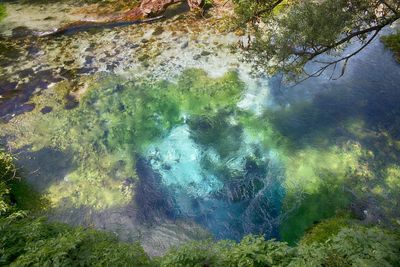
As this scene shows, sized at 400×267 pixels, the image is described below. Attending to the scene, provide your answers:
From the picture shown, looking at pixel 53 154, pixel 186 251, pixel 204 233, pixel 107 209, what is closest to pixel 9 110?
pixel 53 154

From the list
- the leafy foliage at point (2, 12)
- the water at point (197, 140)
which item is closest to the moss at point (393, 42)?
the water at point (197, 140)

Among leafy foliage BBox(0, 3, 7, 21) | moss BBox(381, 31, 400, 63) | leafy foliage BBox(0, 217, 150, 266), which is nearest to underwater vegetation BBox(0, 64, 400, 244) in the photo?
leafy foliage BBox(0, 217, 150, 266)

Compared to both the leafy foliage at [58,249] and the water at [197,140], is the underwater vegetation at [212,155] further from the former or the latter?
the leafy foliage at [58,249]

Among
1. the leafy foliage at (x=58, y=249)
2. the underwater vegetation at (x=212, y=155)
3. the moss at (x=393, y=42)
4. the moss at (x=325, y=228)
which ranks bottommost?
the moss at (x=325, y=228)

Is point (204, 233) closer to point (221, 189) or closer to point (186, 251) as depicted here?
point (221, 189)

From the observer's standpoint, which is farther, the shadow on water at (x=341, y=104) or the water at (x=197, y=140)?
the shadow on water at (x=341, y=104)
